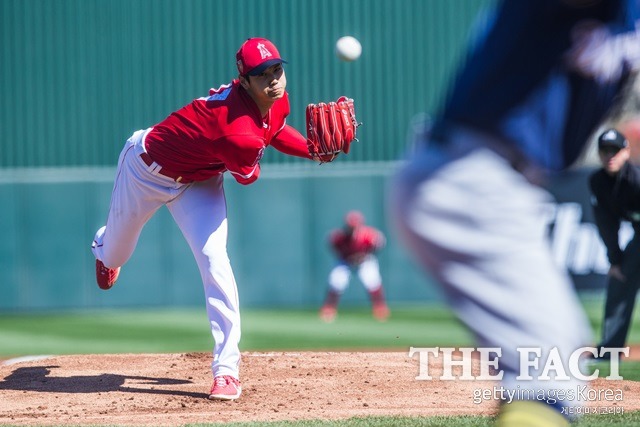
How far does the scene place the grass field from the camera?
29.5 feet

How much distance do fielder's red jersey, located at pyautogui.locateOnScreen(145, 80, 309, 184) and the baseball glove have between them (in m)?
0.23

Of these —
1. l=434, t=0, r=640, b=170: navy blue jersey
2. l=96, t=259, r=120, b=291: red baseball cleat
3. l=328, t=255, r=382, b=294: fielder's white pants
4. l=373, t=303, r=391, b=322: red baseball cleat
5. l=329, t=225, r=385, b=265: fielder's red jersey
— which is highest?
l=434, t=0, r=640, b=170: navy blue jersey

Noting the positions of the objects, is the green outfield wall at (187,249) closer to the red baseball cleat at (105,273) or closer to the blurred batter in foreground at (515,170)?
the red baseball cleat at (105,273)

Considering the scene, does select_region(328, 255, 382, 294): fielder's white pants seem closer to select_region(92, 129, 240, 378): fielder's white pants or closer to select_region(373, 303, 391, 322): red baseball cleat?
select_region(373, 303, 391, 322): red baseball cleat

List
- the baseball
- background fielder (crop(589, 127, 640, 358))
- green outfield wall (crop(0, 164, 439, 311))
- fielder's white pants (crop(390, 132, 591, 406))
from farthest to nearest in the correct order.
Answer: green outfield wall (crop(0, 164, 439, 311)) → the baseball → background fielder (crop(589, 127, 640, 358)) → fielder's white pants (crop(390, 132, 591, 406))

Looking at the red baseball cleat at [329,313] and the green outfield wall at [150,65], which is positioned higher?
the green outfield wall at [150,65]

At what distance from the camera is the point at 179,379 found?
17.6ft

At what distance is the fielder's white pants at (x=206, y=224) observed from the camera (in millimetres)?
4656

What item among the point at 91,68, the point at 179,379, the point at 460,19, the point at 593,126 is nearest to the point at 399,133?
the point at 460,19

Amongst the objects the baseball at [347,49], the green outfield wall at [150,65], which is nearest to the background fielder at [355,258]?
the green outfield wall at [150,65]

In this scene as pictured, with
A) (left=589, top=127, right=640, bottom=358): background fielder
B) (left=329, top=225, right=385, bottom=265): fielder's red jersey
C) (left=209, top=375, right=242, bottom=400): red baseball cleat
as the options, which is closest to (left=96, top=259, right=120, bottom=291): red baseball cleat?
(left=209, top=375, right=242, bottom=400): red baseball cleat

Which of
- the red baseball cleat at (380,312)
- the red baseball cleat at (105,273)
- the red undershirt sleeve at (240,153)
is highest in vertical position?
the red undershirt sleeve at (240,153)

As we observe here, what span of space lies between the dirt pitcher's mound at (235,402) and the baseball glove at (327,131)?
1190 mm

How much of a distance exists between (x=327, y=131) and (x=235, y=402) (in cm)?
142
